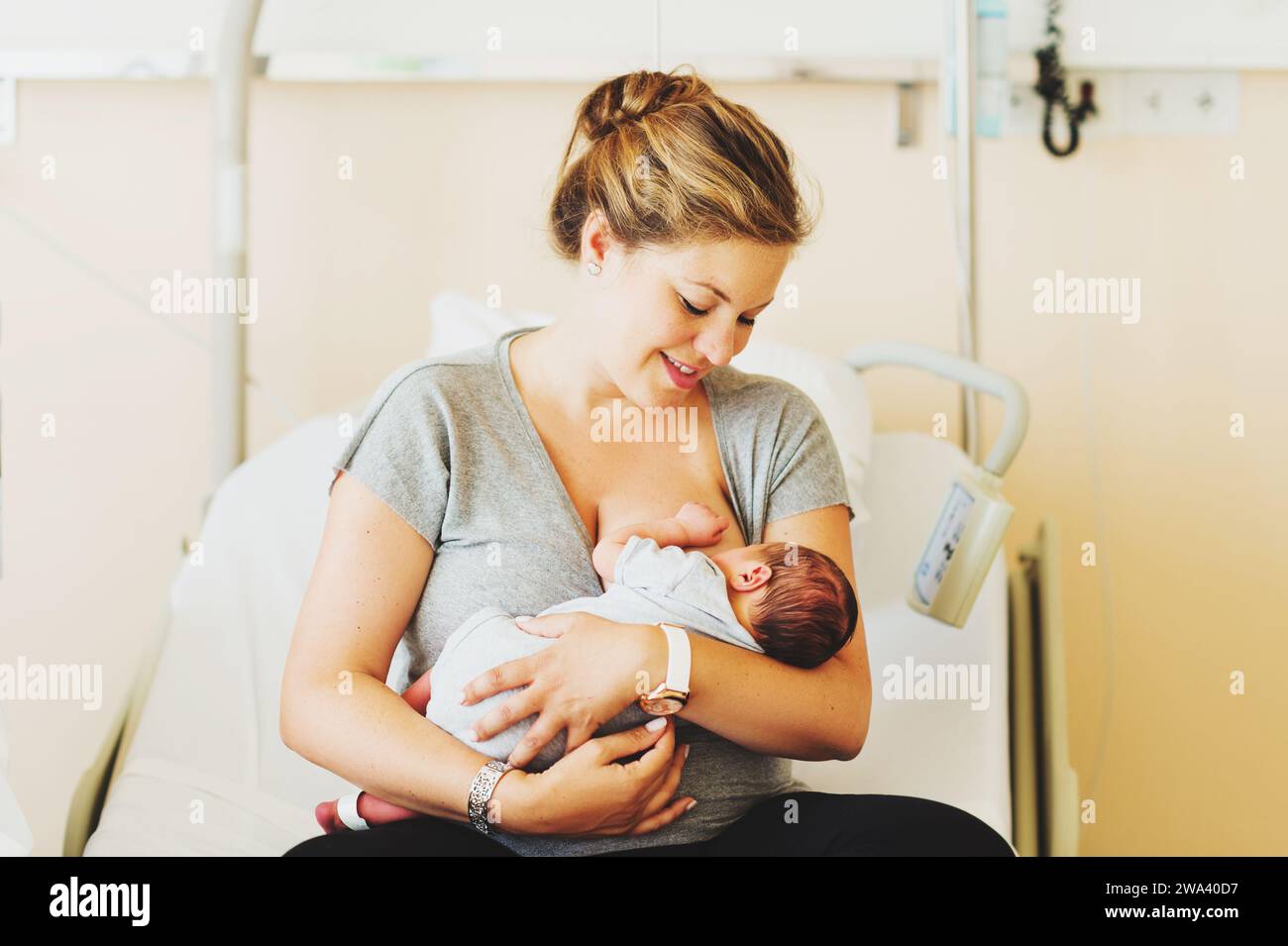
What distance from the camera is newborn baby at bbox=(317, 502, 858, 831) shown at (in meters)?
1.06

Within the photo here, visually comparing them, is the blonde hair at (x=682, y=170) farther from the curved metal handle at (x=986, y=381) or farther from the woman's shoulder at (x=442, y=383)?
the curved metal handle at (x=986, y=381)

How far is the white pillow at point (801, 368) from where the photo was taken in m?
1.71

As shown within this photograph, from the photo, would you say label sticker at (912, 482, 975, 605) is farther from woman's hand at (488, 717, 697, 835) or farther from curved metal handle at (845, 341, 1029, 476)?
woman's hand at (488, 717, 697, 835)

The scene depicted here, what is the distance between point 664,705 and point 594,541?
0.21m

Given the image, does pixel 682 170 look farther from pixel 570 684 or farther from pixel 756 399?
pixel 570 684

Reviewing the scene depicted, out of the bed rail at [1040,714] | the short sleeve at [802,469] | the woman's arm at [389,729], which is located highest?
the short sleeve at [802,469]

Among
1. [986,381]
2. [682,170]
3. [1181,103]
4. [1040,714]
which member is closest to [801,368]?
[986,381]

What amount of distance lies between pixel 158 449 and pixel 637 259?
1.18m

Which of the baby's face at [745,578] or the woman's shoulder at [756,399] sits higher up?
the woman's shoulder at [756,399]

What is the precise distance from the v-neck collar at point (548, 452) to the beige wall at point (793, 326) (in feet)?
2.44

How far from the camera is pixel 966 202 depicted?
73.6 inches

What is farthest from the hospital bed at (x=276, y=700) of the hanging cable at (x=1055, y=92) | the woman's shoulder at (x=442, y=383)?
the hanging cable at (x=1055, y=92)
